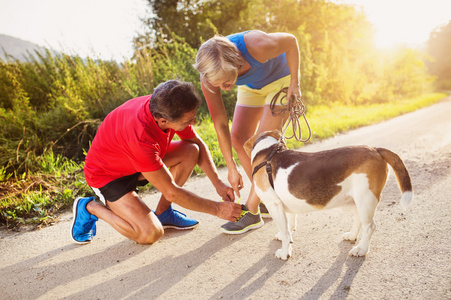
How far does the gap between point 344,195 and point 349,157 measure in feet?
1.08

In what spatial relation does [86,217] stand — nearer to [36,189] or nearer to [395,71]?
[36,189]

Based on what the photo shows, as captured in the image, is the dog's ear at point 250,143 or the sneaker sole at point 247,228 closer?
the dog's ear at point 250,143

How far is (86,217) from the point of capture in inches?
138

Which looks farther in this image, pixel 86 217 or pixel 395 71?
pixel 395 71

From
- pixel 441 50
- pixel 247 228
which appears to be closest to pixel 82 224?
pixel 247 228

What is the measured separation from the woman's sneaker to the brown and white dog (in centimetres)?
61

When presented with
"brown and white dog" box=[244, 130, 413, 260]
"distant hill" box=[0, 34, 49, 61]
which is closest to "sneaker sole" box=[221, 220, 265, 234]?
"brown and white dog" box=[244, 130, 413, 260]

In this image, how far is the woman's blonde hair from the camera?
2852 mm

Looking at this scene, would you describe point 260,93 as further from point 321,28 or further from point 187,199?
point 321,28

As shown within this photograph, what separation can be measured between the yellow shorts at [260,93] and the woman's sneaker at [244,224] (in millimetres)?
1288

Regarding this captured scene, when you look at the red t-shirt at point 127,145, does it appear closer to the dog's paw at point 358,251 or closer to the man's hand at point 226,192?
the man's hand at point 226,192

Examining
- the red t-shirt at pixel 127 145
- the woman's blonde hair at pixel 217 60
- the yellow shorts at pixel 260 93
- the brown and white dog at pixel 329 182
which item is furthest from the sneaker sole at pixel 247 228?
the woman's blonde hair at pixel 217 60

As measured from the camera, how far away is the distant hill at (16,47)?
7.71 m

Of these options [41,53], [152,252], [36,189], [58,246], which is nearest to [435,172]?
[152,252]
